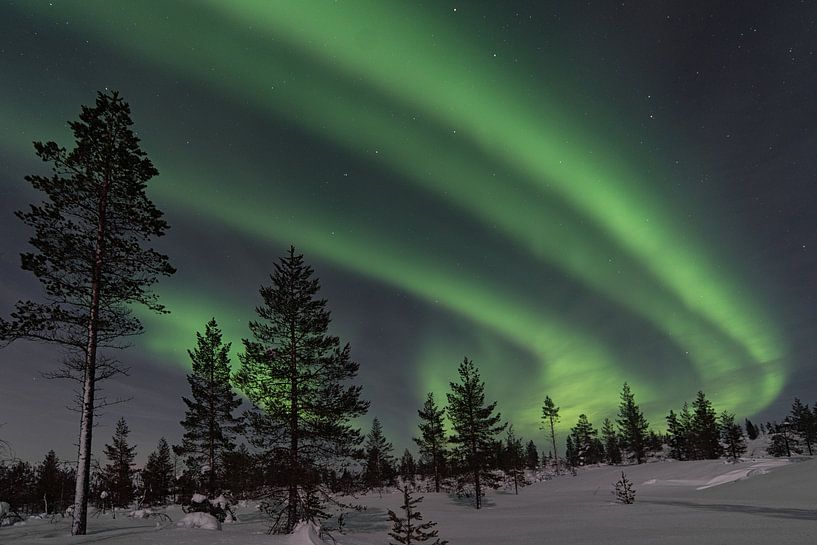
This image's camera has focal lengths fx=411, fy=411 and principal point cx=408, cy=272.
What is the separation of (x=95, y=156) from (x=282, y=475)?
13694 millimetres

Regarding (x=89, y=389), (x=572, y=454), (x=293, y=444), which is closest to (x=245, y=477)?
(x=293, y=444)

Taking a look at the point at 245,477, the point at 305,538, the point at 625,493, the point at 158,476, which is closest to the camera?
the point at 305,538

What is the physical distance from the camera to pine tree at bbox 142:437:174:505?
41.9m

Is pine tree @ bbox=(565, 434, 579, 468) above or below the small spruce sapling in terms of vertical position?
below

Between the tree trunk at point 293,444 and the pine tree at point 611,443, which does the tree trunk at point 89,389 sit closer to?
the tree trunk at point 293,444

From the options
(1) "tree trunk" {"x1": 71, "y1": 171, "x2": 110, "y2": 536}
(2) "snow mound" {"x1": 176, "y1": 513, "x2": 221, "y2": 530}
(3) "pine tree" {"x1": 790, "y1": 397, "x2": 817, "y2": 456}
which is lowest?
(3) "pine tree" {"x1": 790, "y1": 397, "x2": 817, "y2": 456}

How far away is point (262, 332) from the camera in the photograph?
1936 centimetres

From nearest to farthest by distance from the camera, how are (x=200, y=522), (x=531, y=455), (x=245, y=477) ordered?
(x=200, y=522) → (x=245, y=477) → (x=531, y=455)

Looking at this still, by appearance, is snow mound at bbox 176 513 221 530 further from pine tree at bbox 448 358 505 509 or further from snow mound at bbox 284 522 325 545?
pine tree at bbox 448 358 505 509

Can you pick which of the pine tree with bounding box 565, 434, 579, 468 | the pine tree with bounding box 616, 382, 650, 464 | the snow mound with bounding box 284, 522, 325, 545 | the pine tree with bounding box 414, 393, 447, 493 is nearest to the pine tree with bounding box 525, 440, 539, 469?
the pine tree with bounding box 565, 434, 579, 468

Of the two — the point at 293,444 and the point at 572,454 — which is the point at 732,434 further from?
the point at 293,444

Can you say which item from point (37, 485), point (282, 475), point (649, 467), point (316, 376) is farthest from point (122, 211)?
point (37, 485)

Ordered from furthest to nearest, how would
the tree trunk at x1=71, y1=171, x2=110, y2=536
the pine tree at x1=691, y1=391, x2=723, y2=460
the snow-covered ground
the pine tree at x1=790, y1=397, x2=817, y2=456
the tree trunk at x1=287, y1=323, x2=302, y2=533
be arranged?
1. the pine tree at x1=790, y1=397, x2=817, y2=456
2. the pine tree at x1=691, y1=391, x2=723, y2=460
3. the tree trunk at x1=287, y1=323, x2=302, y2=533
4. the tree trunk at x1=71, y1=171, x2=110, y2=536
5. the snow-covered ground

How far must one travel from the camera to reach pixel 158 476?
163 feet
